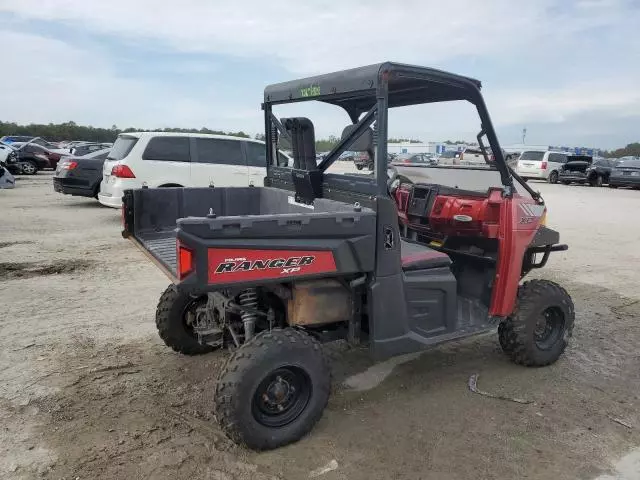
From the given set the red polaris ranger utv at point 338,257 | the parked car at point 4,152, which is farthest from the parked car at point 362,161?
the parked car at point 4,152

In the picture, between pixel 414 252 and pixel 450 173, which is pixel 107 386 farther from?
pixel 450 173

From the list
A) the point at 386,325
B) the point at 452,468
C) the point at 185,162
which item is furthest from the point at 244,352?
the point at 185,162

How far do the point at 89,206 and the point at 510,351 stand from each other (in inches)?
475

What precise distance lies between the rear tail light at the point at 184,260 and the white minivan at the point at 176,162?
287 inches

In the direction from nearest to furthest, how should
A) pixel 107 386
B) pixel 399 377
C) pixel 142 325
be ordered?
pixel 107 386, pixel 399 377, pixel 142 325

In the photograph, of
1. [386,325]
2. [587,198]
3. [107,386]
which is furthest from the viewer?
[587,198]

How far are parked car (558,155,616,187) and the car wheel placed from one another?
23.8 m

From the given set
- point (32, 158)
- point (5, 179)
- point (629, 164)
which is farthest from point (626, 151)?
point (5, 179)

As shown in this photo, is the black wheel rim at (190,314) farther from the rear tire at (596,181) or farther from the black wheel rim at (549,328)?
the rear tire at (596,181)

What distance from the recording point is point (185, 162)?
405 inches

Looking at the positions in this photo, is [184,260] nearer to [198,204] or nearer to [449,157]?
[198,204]

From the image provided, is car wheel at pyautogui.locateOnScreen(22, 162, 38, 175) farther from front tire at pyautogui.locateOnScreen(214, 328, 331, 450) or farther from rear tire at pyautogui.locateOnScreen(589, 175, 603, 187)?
rear tire at pyautogui.locateOnScreen(589, 175, 603, 187)

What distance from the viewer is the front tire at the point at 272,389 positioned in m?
2.93

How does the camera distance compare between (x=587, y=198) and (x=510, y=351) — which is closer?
(x=510, y=351)
